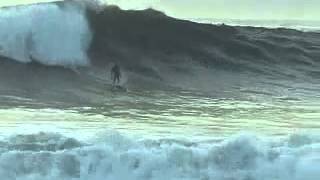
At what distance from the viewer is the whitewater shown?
6.77 meters

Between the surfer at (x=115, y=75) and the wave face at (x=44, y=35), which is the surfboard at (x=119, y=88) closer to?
the surfer at (x=115, y=75)

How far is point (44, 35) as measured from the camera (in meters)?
17.6

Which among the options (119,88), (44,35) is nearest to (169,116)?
(119,88)

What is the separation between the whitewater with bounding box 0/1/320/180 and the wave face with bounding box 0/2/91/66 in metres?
0.03

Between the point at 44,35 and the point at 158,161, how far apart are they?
1138 cm

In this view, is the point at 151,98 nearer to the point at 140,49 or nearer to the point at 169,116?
the point at 169,116

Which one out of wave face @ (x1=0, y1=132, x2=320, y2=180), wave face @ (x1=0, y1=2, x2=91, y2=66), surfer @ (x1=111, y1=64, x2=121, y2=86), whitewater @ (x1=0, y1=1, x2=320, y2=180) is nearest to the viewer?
wave face @ (x1=0, y1=132, x2=320, y2=180)

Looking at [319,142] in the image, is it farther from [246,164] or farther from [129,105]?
[129,105]

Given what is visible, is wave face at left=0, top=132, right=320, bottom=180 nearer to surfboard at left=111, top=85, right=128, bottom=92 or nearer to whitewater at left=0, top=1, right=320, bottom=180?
whitewater at left=0, top=1, right=320, bottom=180

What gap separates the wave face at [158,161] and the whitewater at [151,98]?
0.01 m

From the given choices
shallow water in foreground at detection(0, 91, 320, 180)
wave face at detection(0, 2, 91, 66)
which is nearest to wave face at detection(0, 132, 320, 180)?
shallow water in foreground at detection(0, 91, 320, 180)

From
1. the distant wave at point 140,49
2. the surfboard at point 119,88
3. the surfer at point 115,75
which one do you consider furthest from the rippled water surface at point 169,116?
the distant wave at point 140,49

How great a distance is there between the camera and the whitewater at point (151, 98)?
6770 mm

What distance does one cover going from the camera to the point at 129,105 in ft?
41.3
